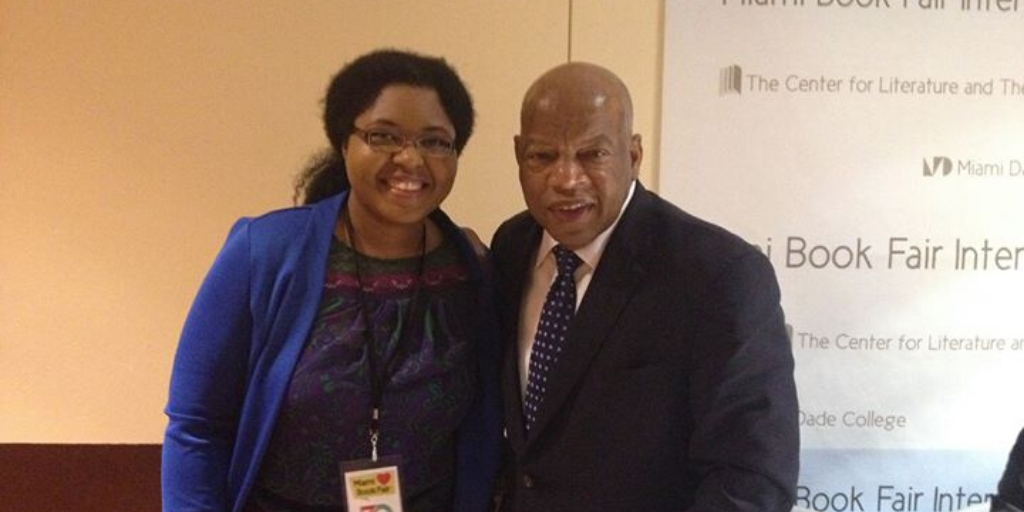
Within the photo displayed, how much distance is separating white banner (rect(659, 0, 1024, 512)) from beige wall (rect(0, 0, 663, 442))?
0.22 m

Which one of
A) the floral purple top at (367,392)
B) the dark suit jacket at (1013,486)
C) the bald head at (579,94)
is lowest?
the dark suit jacket at (1013,486)

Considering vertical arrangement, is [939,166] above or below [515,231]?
above

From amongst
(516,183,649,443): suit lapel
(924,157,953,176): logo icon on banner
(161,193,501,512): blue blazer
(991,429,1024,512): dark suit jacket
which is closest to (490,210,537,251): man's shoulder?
(516,183,649,443): suit lapel

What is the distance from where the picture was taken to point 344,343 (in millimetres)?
1560

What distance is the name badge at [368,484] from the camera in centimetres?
155

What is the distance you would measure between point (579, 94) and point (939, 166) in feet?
4.69

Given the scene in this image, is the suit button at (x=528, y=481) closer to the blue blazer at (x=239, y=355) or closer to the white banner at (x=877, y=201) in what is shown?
the blue blazer at (x=239, y=355)

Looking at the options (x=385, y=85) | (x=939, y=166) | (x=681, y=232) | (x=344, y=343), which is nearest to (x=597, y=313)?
(x=681, y=232)

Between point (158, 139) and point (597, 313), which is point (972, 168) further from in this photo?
point (158, 139)

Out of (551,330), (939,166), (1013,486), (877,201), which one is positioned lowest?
(1013,486)

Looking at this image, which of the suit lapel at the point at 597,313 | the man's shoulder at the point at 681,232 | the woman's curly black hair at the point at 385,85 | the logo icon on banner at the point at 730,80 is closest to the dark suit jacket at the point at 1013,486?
the man's shoulder at the point at 681,232

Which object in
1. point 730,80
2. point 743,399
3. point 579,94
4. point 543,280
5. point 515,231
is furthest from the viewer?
point 730,80

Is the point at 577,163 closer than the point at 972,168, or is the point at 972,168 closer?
the point at 577,163

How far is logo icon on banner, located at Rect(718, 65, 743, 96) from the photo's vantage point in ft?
7.78
